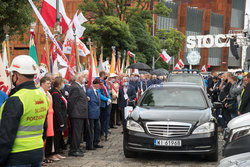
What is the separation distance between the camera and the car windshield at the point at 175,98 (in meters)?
8.06

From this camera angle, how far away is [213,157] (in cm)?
733

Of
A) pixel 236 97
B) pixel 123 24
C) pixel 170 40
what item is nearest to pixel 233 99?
pixel 236 97

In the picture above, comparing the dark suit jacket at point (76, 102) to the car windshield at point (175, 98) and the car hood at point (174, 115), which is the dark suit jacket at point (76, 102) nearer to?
the car hood at point (174, 115)

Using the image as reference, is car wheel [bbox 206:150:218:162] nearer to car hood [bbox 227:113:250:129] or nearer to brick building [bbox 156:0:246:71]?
car hood [bbox 227:113:250:129]

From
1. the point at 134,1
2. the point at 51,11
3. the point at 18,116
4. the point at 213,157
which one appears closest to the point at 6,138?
the point at 18,116

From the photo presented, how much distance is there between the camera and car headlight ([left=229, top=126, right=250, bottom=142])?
505 centimetres

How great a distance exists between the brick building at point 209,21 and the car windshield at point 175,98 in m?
68.4

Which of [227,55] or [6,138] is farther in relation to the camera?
[227,55]

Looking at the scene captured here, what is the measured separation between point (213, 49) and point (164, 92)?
81584 mm

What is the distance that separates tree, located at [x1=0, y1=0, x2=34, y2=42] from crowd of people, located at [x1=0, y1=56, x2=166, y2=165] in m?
6.77

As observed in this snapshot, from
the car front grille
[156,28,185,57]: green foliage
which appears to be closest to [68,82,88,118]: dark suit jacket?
the car front grille

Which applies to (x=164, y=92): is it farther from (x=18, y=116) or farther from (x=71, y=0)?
(x=71, y=0)

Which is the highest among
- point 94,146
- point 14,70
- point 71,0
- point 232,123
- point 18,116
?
point 71,0

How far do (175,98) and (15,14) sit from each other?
12118mm
